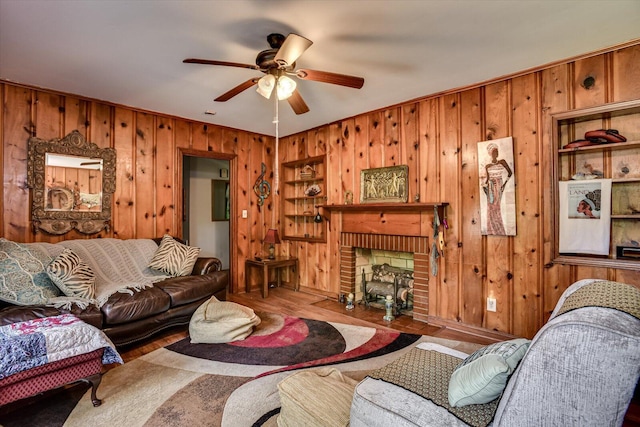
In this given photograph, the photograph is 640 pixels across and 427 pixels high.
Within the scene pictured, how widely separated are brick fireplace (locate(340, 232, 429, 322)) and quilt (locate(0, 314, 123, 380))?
2784mm

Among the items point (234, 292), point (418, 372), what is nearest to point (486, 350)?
point (418, 372)

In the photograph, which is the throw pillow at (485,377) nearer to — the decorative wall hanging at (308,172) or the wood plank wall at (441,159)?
the wood plank wall at (441,159)

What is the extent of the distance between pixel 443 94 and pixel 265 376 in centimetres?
316

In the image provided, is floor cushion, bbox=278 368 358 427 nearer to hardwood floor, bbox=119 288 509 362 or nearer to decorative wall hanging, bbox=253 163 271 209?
hardwood floor, bbox=119 288 509 362

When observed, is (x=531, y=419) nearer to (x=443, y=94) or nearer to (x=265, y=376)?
(x=265, y=376)

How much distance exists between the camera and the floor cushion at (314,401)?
147 centimetres

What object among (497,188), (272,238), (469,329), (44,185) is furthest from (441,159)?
(44,185)

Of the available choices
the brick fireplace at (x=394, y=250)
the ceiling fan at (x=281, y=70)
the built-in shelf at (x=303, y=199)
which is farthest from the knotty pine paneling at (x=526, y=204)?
the built-in shelf at (x=303, y=199)

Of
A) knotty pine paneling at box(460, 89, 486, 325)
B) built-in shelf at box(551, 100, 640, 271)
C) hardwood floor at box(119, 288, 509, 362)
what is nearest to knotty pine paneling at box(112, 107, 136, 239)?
hardwood floor at box(119, 288, 509, 362)

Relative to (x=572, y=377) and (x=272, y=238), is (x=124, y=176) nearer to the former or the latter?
(x=272, y=238)

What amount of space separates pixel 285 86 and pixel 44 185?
9.24 feet

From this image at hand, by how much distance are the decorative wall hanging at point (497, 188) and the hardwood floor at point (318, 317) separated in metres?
1.03

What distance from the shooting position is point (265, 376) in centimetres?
228

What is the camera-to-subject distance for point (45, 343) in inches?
69.3
